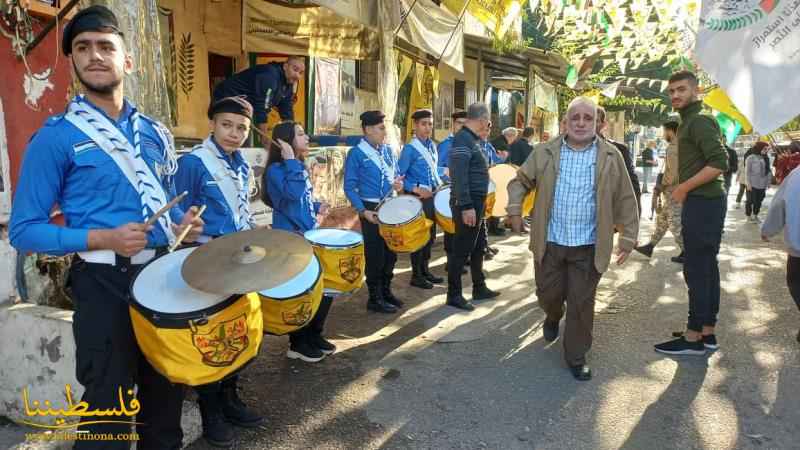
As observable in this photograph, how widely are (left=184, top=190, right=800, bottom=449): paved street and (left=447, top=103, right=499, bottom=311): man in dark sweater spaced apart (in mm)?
471

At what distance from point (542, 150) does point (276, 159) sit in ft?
6.46

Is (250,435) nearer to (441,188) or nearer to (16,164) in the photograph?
(16,164)

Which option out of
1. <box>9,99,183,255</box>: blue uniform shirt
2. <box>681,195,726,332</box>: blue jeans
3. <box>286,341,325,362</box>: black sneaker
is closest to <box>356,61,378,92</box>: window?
<box>286,341,325,362</box>: black sneaker

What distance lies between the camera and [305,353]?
420cm

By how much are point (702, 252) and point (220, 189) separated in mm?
3557

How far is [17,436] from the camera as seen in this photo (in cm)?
299

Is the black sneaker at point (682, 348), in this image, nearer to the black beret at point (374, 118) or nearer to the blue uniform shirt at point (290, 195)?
the blue uniform shirt at point (290, 195)

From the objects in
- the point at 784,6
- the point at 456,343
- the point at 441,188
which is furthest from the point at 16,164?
the point at 784,6

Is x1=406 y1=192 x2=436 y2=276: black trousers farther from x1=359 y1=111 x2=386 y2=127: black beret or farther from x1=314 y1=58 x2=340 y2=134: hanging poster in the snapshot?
x1=314 y1=58 x2=340 y2=134: hanging poster

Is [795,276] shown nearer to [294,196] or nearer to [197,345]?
[294,196]

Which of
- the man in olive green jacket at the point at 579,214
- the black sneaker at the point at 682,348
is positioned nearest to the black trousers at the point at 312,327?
the man in olive green jacket at the point at 579,214

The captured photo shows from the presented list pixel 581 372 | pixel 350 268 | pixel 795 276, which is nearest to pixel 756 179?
pixel 795 276

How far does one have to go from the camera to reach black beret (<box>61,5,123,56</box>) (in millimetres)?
2051

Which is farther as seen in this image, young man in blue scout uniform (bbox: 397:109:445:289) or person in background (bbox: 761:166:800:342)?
young man in blue scout uniform (bbox: 397:109:445:289)
